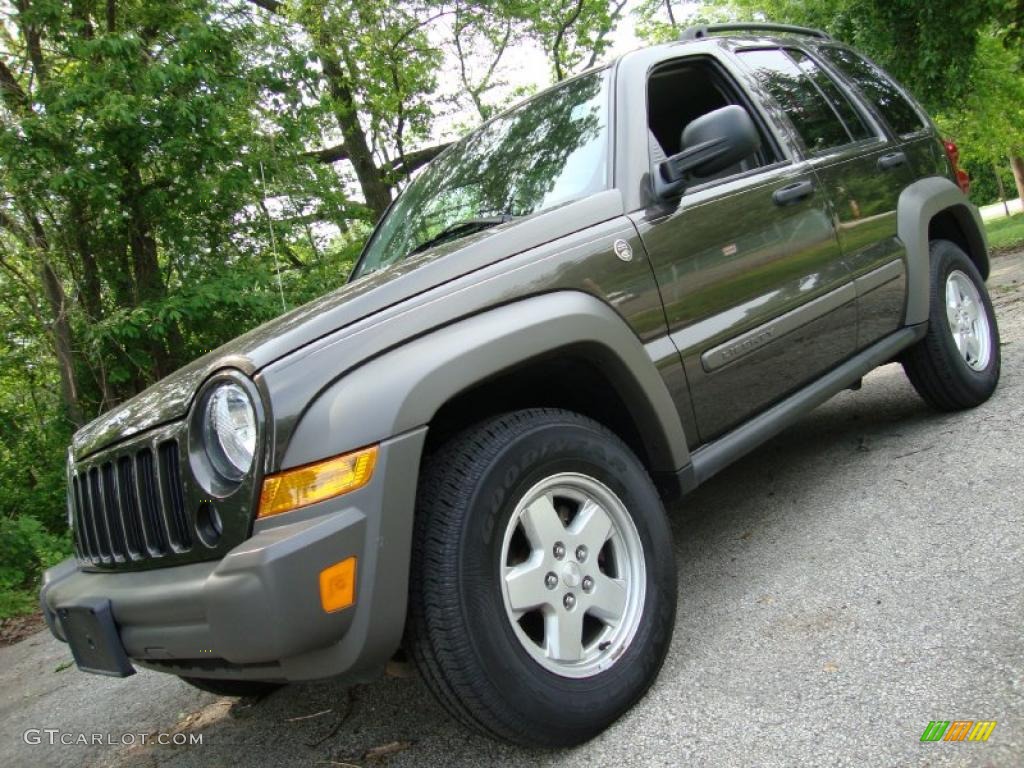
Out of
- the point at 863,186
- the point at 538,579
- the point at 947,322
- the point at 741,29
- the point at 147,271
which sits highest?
the point at 147,271

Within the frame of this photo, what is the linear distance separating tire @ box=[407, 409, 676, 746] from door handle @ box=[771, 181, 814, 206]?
4.31ft

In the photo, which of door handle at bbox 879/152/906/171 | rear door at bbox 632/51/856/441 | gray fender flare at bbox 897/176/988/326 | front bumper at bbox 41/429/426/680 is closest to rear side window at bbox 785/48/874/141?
door handle at bbox 879/152/906/171

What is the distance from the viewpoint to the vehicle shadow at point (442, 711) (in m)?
2.34

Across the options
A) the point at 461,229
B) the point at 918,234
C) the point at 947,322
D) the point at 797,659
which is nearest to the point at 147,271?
the point at 461,229

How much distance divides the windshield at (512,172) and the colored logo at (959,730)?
5.67 feet

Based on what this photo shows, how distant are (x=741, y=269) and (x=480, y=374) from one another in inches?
49.6

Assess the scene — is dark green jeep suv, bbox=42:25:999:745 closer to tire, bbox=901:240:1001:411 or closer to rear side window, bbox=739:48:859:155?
rear side window, bbox=739:48:859:155

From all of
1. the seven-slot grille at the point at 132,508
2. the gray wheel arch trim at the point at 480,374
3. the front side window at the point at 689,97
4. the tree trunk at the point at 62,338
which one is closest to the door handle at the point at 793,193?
the front side window at the point at 689,97

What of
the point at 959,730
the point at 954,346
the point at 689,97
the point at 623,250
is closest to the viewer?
the point at 959,730

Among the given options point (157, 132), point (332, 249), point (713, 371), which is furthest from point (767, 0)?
point (713, 371)

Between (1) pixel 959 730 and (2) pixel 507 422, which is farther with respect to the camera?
(2) pixel 507 422

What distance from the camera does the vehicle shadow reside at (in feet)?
A: 7.66

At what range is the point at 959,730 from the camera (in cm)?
180

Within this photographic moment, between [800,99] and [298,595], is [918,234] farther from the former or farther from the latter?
[298,595]
